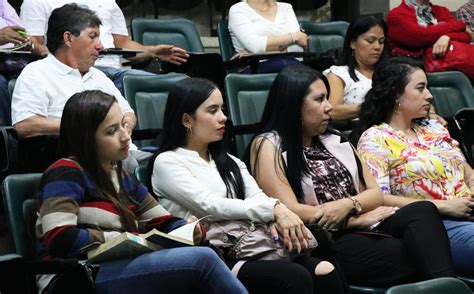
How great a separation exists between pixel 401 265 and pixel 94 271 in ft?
3.78

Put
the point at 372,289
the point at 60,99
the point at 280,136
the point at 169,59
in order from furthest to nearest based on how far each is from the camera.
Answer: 1. the point at 169,59
2. the point at 60,99
3. the point at 280,136
4. the point at 372,289

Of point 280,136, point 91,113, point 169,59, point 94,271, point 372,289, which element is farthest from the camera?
point 169,59

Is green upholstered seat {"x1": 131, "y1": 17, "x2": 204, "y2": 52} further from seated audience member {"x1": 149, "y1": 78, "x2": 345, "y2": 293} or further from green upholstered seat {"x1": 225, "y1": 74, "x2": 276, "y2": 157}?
seated audience member {"x1": 149, "y1": 78, "x2": 345, "y2": 293}

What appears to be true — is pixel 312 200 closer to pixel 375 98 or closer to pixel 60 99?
pixel 375 98

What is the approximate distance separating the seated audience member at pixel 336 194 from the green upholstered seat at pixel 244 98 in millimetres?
563

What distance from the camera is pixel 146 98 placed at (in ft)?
12.8

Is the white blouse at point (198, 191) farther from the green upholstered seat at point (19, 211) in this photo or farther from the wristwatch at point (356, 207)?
the green upholstered seat at point (19, 211)

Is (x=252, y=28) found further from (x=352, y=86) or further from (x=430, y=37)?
(x=430, y=37)

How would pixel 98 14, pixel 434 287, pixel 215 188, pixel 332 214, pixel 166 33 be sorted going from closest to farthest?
pixel 434 287, pixel 215 188, pixel 332 214, pixel 98 14, pixel 166 33

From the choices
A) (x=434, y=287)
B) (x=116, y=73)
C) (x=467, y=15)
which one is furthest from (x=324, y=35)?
(x=434, y=287)

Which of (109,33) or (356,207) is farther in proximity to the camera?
(109,33)

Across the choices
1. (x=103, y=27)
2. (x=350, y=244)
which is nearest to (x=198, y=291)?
(x=350, y=244)

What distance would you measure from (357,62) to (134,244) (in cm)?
233

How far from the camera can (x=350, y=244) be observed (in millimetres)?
3064
